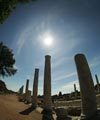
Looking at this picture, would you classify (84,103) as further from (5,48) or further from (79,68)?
(5,48)

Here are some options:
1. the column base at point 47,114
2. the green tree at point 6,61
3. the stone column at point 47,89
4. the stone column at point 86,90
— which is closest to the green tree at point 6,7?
the stone column at point 86,90

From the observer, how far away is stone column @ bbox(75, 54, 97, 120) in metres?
8.85

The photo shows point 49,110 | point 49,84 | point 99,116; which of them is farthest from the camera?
point 49,84

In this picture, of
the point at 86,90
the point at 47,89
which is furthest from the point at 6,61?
the point at 86,90

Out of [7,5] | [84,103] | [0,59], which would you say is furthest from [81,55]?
[0,59]

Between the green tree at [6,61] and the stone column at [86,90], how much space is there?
90.8 ft

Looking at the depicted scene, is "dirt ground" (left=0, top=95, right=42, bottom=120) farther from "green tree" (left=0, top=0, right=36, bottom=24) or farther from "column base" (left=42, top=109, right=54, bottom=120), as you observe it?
"green tree" (left=0, top=0, right=36, bottom=24)

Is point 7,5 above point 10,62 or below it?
below

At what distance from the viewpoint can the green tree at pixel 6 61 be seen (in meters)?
34.8

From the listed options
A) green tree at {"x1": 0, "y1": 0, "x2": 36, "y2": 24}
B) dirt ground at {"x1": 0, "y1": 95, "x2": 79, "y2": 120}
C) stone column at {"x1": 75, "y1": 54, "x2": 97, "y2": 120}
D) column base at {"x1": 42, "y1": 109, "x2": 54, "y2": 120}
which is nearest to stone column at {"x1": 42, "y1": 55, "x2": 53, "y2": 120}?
column base at {"x1": 42, "y1": 109, "x2": 54, "y2": 120}

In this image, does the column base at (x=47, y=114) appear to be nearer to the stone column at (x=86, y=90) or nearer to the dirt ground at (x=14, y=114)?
the dirt ground at (x=14, y=114)

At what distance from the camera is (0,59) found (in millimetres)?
34281

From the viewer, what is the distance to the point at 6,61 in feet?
115

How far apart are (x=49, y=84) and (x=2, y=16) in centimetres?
964
